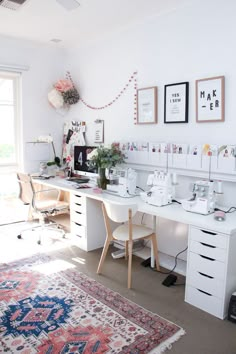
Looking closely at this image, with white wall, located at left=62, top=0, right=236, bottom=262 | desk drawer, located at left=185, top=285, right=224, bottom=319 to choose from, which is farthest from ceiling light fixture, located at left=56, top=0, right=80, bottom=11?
desk drawer, located at left=185, top=285, right=224, bottom=319

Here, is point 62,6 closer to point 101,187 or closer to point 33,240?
point 101,187

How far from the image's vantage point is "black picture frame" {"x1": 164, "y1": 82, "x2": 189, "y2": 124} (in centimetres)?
287

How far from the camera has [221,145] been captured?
8.63 feet

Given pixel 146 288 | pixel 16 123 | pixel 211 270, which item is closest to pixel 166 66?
pixel 211 270

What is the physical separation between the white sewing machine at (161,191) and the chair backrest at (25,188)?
1.50 metres

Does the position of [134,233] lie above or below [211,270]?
above

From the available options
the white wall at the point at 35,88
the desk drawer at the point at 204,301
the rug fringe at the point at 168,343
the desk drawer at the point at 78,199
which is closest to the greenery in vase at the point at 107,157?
the desk drawer at the point at 78,199

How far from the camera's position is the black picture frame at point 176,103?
287cm

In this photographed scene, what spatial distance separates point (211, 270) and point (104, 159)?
5.45ft

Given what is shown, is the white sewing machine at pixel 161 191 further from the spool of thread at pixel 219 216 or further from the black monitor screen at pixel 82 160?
the black monitor screen at pixel 82 160

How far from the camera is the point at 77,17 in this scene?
3160 mm

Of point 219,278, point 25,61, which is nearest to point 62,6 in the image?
point 25,61

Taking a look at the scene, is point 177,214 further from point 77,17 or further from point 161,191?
point 77,17

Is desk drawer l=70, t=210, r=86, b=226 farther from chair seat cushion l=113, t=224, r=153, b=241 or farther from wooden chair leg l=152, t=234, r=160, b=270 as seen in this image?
wooden chair leg l=152, t=234, r=160, b=270
